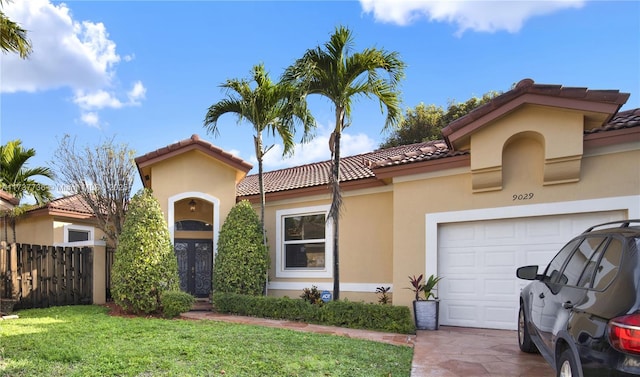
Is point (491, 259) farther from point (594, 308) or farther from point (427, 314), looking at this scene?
point (594, 308)

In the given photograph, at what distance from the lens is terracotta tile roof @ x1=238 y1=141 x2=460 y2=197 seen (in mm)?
9805

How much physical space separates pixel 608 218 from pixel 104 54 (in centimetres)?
1332

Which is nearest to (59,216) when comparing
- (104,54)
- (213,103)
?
(104,54)

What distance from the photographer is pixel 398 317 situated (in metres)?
8.49

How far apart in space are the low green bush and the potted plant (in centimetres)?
553

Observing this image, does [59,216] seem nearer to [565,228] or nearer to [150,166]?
[150,166]

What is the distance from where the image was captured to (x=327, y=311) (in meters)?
9.33

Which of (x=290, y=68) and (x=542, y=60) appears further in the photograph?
(x=542, y=60)

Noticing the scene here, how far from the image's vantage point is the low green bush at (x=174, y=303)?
9.99 metres

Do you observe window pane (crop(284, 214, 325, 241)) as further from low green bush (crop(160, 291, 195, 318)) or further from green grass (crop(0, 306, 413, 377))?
green grass (crop(0, 306, 413, 377))

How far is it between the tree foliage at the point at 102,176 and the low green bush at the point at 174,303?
486 cm

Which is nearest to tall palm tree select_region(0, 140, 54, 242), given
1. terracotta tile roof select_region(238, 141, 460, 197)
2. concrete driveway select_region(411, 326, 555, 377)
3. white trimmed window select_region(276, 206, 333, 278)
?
terracotta tile roof select_region(238, 141, 460, 197)

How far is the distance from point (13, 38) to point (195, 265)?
27.0 ft

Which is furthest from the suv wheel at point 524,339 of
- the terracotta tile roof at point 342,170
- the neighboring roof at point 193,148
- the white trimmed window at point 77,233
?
the white trimmed window at point 77,233
